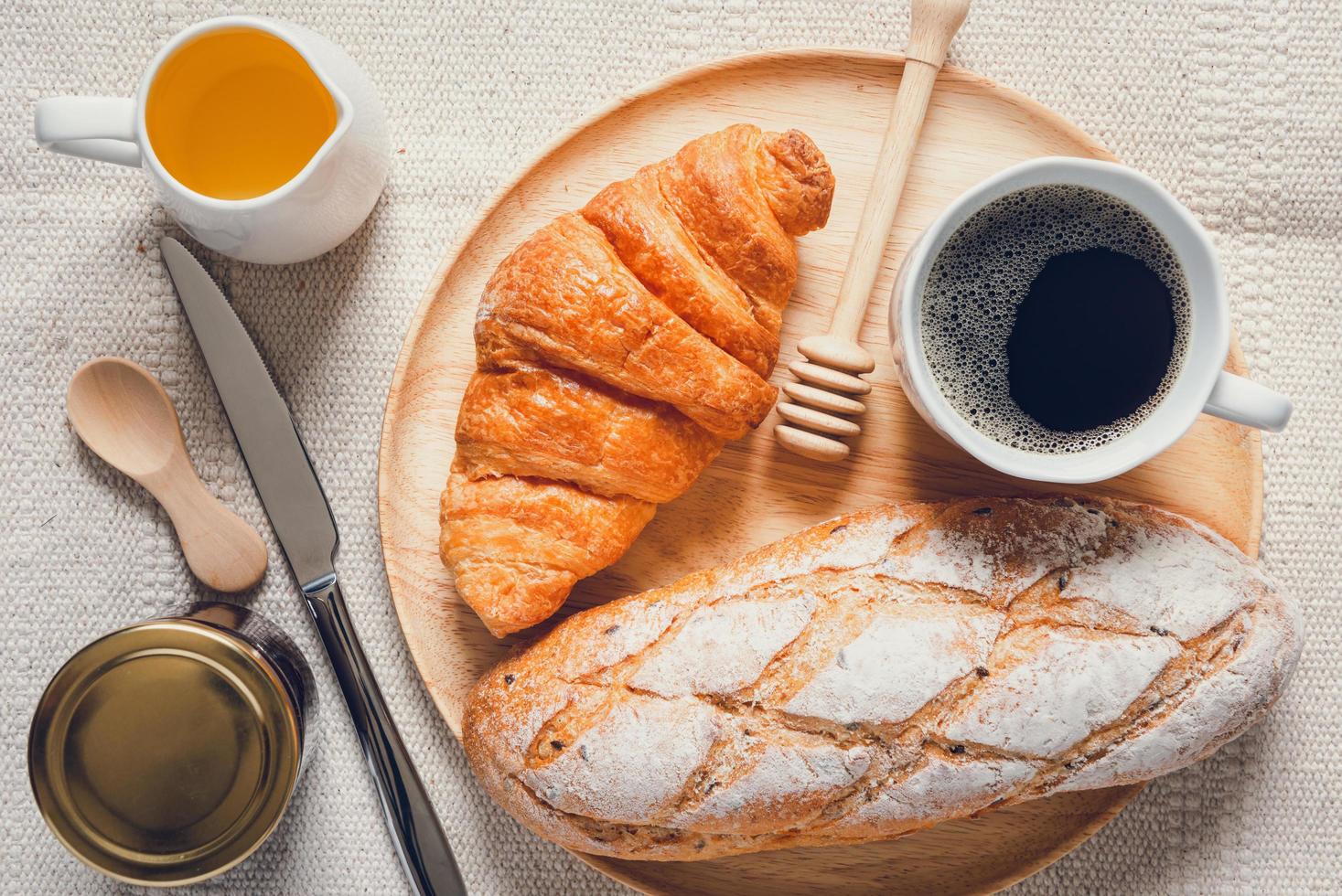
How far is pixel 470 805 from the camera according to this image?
1.50 meters

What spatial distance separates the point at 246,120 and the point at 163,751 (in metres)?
0.88

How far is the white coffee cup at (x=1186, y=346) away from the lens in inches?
45.4

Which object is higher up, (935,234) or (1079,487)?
(935,234)

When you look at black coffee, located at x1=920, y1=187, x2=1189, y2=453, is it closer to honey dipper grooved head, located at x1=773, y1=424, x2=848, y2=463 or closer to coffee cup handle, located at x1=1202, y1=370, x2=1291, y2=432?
coffee cup handle, located at x1=1202, y1=370, x2=1291, y2=432

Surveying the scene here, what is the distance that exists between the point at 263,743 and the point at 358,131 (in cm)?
84

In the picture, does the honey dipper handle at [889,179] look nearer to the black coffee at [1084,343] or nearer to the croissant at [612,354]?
the croissant at [612,354]

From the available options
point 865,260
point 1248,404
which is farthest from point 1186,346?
point 865,260

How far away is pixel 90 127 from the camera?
1.21 meters

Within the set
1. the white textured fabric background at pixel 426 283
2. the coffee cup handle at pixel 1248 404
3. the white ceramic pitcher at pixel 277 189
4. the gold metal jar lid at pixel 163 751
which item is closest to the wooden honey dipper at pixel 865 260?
the white textured fabric background at pixel 426 283

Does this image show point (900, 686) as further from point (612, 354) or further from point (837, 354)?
point (612, 354)

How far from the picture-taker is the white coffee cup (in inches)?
45.4

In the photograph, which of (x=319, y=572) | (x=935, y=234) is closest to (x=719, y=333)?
(x=935, y=234)

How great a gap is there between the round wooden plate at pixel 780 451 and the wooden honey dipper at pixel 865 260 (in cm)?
5

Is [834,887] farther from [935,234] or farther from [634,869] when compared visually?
[935,234]
